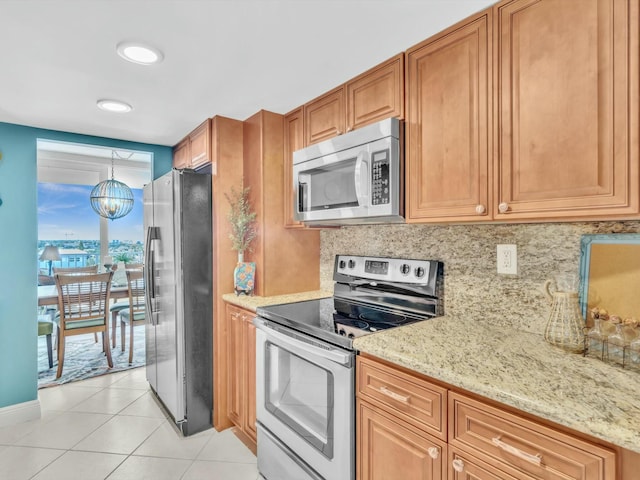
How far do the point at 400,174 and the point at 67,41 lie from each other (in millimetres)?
1624

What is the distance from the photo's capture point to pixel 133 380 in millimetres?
3295

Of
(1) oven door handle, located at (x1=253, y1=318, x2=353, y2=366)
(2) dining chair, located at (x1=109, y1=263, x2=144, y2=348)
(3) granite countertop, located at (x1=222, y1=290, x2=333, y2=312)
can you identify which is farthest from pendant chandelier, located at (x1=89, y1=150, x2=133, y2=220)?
(1) oven door handle, located at (x1=253, y1=318, x2=353, y2=366)

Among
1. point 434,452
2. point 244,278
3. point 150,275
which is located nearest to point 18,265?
point 150,275

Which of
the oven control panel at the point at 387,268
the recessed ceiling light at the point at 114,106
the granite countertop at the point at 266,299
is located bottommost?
the granite countertop at the point at 266,299

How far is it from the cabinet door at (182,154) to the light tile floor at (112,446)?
2043 mm

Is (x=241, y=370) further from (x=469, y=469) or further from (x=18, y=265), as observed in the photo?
(x=18, y=265)

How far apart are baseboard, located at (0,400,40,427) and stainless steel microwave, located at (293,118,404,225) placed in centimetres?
250

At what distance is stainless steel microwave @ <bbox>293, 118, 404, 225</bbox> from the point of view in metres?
1.62

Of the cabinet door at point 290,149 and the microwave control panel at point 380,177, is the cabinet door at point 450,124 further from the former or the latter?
the cabinet door at point 290,149

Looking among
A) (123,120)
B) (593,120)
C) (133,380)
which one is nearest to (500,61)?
(593,120)

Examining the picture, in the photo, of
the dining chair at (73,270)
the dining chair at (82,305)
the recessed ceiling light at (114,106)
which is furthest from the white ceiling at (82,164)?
the recessed ceiling light at (114,106)

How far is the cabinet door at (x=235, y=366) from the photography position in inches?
91.1

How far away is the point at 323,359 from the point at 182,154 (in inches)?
96.8

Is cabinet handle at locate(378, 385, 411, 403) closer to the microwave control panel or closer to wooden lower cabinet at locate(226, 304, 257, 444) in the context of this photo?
the microwave control panel
